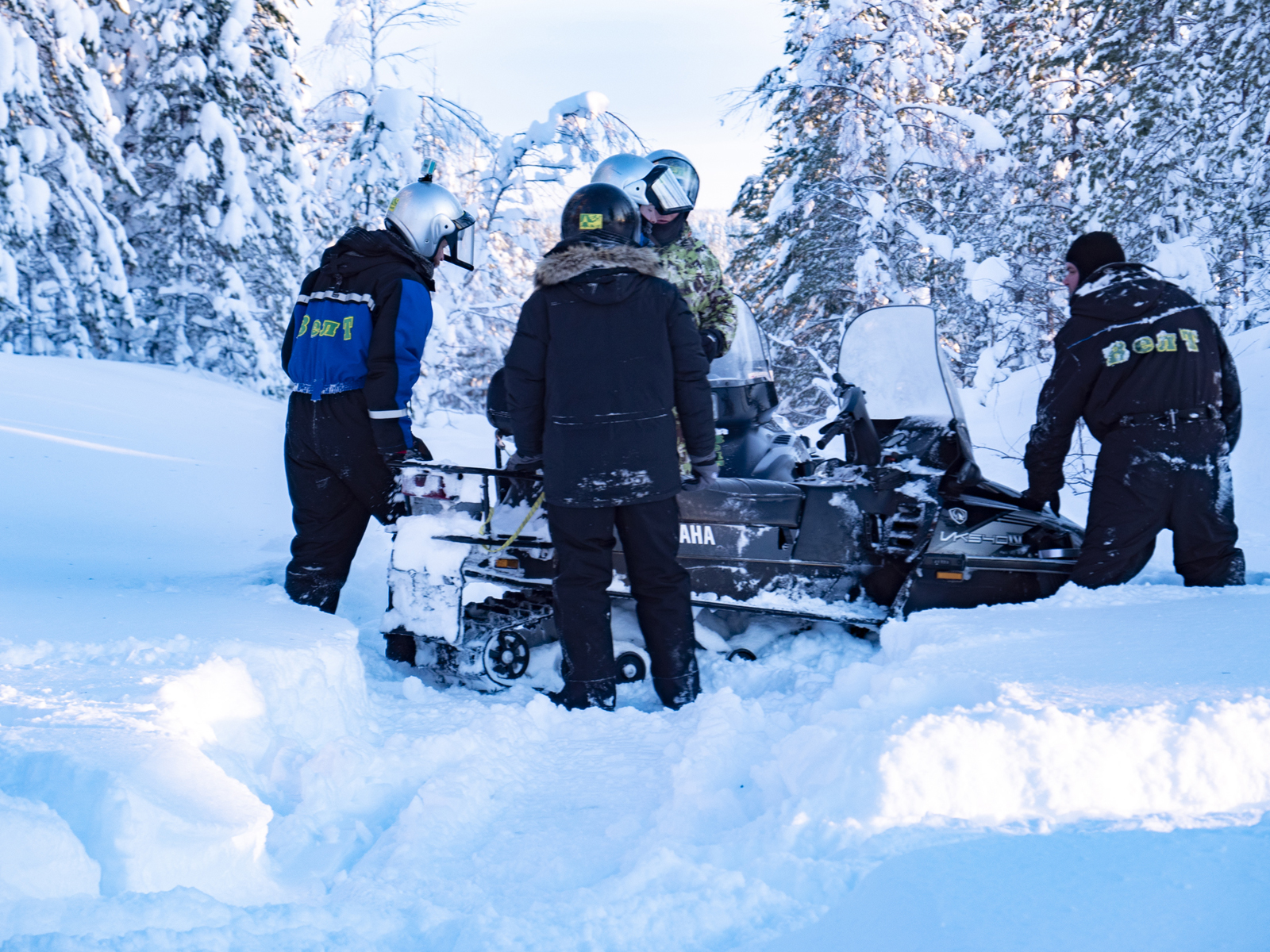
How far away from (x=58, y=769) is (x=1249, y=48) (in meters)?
10.5

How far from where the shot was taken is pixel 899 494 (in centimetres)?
351

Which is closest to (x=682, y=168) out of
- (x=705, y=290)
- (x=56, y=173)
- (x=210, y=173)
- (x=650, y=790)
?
(x=705, y=290)

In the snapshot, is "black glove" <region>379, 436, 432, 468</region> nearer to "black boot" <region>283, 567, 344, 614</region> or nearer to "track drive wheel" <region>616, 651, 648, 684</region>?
"black boot" <region>283, 567, 344, 614</region>

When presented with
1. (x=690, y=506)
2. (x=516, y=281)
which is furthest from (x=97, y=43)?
(x=690, y=506)

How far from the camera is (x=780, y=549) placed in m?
3.57

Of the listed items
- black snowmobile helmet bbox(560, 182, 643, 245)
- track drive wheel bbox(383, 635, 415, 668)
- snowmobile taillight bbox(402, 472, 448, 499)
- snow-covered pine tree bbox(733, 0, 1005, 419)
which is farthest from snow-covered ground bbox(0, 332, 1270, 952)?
snow-covered pine tree bbox(733, 0, 1005, 419)

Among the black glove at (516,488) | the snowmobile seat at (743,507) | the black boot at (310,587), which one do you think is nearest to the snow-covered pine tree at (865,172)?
the snowmobile seat at (743,507)

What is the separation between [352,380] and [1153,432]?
122 inches

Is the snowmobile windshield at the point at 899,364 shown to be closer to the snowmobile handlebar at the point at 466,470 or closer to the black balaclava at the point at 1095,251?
the black balaclava at the point at 1095,251

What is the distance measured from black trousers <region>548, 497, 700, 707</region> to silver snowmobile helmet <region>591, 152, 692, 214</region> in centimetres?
135

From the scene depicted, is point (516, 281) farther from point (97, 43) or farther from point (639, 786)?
point (639, 786)

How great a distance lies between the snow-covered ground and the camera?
159 cm

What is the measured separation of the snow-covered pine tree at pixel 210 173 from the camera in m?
13.6

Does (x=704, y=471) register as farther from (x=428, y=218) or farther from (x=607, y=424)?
(x=428, y=218)
